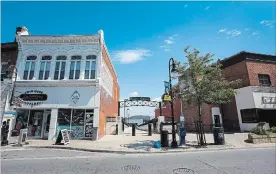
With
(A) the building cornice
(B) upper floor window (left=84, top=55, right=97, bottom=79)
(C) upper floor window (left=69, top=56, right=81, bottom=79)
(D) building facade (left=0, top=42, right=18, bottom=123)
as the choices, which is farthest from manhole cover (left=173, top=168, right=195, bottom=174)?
(D) building facade (left=0, top=42, right=18, bottom=123)

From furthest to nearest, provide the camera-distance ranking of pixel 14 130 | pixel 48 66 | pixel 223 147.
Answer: pixel 48 66 < pixel 14 130 < pixel 223 147

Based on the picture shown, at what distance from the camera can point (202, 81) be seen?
12.2m

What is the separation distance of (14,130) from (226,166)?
18.4 metres

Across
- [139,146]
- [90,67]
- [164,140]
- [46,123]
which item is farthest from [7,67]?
[164,140]

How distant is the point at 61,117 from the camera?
53.4ft

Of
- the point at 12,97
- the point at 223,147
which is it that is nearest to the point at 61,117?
the point at 12,97

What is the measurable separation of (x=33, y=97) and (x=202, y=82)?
1609 cm

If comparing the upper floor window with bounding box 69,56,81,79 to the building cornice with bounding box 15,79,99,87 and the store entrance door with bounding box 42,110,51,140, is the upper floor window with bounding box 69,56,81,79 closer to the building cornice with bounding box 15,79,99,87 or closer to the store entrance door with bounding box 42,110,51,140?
the building cornice with bounding box 15,79,99,87

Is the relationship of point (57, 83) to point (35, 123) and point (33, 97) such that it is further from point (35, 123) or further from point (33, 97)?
point (35, 123)

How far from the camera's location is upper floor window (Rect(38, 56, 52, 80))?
1716 centimetres

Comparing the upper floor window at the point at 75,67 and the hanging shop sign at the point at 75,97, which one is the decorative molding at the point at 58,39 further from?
the hanging shop sign at the point at 75,97

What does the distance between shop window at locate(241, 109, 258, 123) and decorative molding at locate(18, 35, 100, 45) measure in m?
19.1

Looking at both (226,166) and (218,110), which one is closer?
(226,166)

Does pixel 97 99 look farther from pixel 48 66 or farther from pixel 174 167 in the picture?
pixel 174 167
